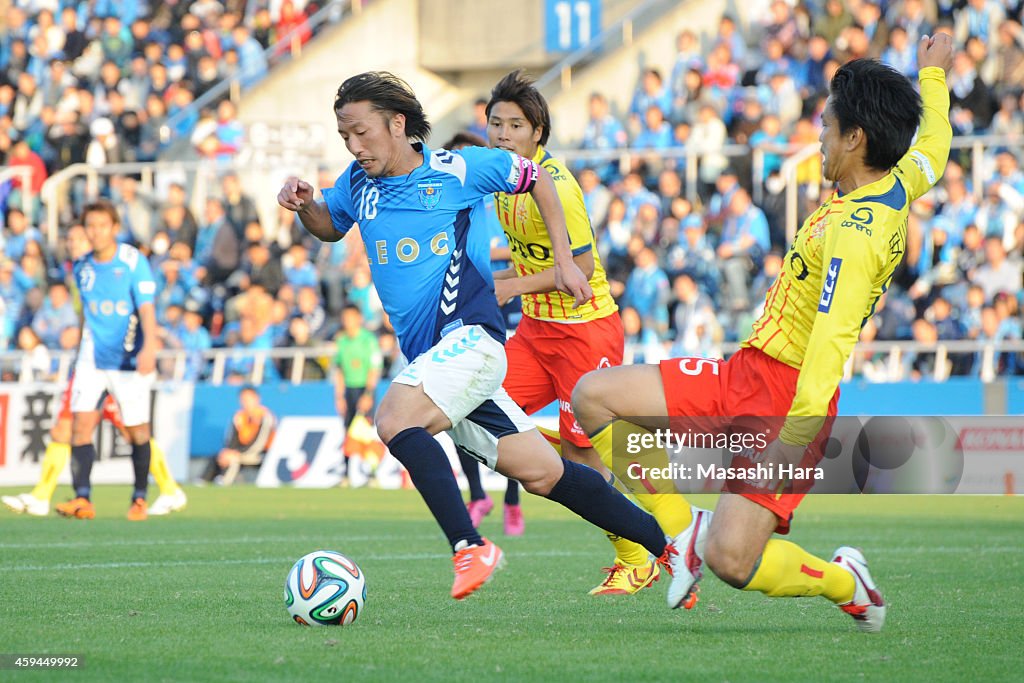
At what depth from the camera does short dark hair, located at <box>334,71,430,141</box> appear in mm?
6785

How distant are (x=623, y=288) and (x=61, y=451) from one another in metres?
7.96

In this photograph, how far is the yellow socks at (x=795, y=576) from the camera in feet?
19.3

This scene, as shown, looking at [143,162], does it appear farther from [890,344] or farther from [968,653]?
[968,653]

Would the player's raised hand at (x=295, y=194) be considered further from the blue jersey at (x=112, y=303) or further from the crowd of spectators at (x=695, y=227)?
the crowd of spectators at (x=695, y=227)

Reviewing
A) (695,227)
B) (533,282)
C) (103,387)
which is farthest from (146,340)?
(695,227)

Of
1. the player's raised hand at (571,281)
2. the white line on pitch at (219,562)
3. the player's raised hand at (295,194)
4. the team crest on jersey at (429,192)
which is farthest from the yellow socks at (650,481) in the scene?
the white line on pitch at (219,562)

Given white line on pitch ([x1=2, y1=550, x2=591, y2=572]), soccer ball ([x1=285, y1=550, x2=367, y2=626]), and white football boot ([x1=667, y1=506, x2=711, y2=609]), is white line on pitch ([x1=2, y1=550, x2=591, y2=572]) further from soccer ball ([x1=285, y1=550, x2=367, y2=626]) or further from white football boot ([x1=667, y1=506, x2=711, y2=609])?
white football boot ([x1=667, y1=506, x2=711, y2=609])

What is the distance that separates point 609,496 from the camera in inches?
267

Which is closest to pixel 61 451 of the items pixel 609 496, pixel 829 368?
pixel 609 496

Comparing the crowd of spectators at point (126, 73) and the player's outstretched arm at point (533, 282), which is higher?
the crowd of spectators at point (126, 73)

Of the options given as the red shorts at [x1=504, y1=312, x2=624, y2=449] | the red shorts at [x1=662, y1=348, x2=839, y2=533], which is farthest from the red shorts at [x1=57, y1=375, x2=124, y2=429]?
the red shorts at [x1=662, y1=348, x2=839, y2=533]

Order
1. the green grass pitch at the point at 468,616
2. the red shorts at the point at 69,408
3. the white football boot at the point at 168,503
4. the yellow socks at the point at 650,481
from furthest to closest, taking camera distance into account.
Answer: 1. the white football boot at the point at 168,503
2. the red shorts at the point at 69,408
3. the yellow socks at the point at 650,481
4. the green grass pitch at the point at 468,616

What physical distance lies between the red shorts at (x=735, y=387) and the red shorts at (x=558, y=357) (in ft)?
7.03

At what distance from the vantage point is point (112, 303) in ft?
41.0
